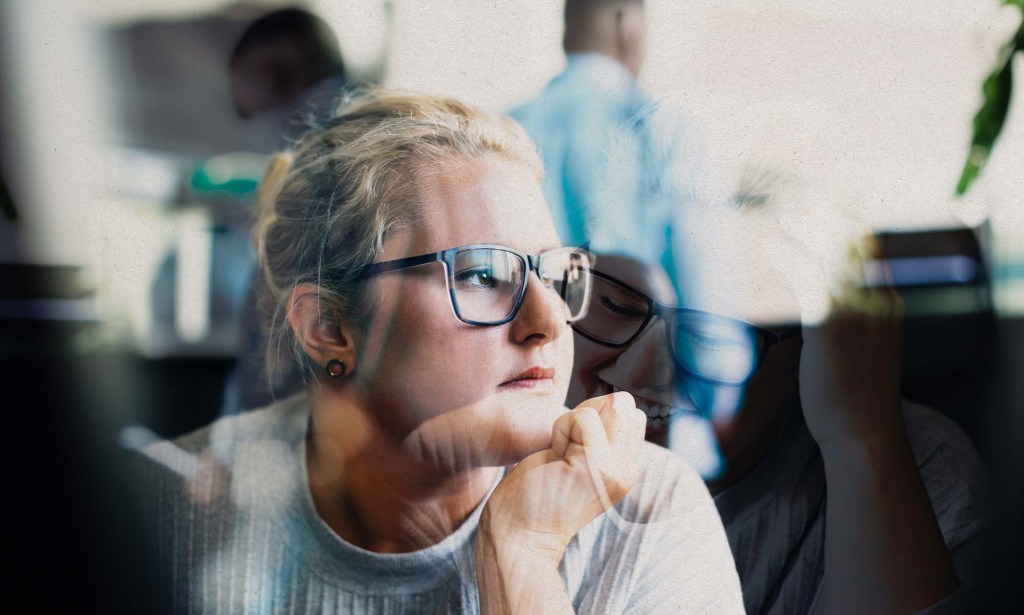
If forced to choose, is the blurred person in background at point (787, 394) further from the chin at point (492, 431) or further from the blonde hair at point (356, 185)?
the blonde hair at point (356, 185)

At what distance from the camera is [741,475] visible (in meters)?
0.92

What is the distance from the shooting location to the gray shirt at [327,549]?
88cm

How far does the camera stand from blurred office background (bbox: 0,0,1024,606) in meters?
0.91

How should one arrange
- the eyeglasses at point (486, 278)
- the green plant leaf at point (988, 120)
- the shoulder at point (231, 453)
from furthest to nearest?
the shoulder at point (231, 453) → the green plant leaf at point (988, 120) → the eyeglasses at point (486, 278)

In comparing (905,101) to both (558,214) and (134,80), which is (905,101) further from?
(134,80)

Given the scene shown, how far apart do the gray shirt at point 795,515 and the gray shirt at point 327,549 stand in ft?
0.09

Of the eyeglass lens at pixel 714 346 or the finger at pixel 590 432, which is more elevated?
the eyeglass lens at pixel 714 346

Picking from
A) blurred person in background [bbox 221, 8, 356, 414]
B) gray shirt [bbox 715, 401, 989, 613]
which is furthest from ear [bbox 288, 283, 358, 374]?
gray shirt [bbox 715, 401, 989, 613]

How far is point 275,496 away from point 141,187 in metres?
0.46

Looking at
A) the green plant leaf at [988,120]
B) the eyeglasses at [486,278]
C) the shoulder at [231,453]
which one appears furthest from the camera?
the shoulder at [231,453]

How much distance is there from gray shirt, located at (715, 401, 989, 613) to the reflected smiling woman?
3 cm

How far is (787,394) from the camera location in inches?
35.0

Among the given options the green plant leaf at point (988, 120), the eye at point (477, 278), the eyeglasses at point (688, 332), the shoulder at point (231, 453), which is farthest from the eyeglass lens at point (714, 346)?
the shoulder at point (231, 453)

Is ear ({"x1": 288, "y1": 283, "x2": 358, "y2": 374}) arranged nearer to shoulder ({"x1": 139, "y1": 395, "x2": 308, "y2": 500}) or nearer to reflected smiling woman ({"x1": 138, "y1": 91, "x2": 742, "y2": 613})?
reflected smiling woman ({"x1": 138, "y1": 91, "x2": 742, "y2": 613})
